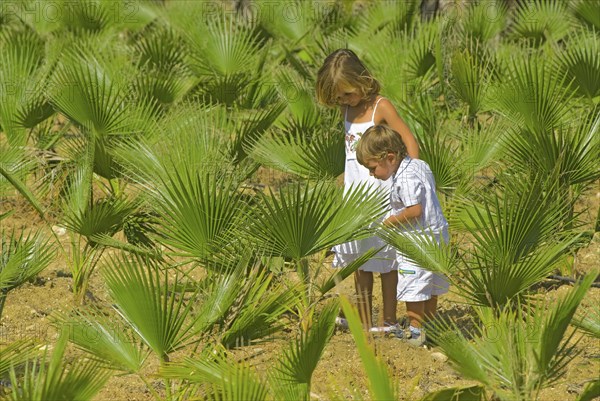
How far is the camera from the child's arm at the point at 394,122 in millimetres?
5414

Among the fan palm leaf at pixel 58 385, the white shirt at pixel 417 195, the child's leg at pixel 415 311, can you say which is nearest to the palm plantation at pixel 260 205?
the fan palm leaf at pixel 58 385

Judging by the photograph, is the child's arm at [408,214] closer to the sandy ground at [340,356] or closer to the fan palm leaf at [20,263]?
the sandy ground at [340,356]

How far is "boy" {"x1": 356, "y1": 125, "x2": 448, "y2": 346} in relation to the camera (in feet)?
16.6

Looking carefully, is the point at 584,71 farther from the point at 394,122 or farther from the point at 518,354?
the point at 518,354

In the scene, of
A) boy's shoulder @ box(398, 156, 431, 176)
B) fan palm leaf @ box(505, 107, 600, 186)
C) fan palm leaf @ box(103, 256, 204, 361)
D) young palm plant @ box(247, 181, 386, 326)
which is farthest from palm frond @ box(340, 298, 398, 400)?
fan palm leaf @ box(505, 107, 600, 186)

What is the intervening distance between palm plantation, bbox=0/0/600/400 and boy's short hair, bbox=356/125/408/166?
0.64ft

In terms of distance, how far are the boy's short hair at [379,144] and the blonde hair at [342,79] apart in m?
0.46

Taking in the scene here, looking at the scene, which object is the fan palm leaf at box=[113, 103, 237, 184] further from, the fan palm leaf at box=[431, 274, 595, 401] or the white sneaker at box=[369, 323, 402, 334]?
the fan palm leaf at box=[431, 274, 595, 401]

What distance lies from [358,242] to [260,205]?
115 cm

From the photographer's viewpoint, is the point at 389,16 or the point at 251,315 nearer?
the point at 251,315

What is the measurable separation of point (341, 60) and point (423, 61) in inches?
103

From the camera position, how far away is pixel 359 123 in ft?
18.4

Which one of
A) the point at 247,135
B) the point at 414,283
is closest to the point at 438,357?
the point at 414,283

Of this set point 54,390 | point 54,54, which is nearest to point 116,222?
point 54,390
